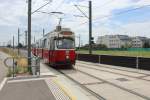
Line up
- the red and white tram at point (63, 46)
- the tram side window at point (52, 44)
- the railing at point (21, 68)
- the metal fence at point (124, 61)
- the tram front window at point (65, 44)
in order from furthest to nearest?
the tram side window at point (52, 44) → the tram front window at point (65, 44) → the red and white tram at point (63, 46) → the metal fence at point (124, 61) → the railing at point (21, 68)

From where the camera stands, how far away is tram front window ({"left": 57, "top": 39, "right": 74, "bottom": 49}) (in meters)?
27.0

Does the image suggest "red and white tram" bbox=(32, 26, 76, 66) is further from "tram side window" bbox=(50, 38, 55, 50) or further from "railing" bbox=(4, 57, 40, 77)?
"railing" bbox=(4, 57, 40, 77)

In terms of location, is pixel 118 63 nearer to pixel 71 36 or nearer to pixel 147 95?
pixel 71 36

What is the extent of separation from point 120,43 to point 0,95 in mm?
185704

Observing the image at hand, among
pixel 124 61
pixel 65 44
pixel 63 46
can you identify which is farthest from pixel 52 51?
pixel 124 61

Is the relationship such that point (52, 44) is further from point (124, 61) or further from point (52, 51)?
point (124, 61)

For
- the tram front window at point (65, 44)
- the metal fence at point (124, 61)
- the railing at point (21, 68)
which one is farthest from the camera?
the tram front window at point (65, 44)

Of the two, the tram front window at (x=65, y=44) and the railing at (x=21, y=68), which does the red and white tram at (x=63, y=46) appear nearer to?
the tram front window at (x=65, y=44)

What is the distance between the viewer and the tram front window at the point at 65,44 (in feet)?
88.6

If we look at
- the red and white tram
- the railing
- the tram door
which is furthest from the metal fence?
the railing

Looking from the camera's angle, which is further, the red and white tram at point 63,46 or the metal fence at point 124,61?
the red and white tram at point 63,46

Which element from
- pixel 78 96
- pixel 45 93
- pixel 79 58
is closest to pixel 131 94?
pixel 78 96

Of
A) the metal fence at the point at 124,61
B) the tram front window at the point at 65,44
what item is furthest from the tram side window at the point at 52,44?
the metal fence at the point at 124,61

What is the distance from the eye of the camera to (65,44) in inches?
1068
